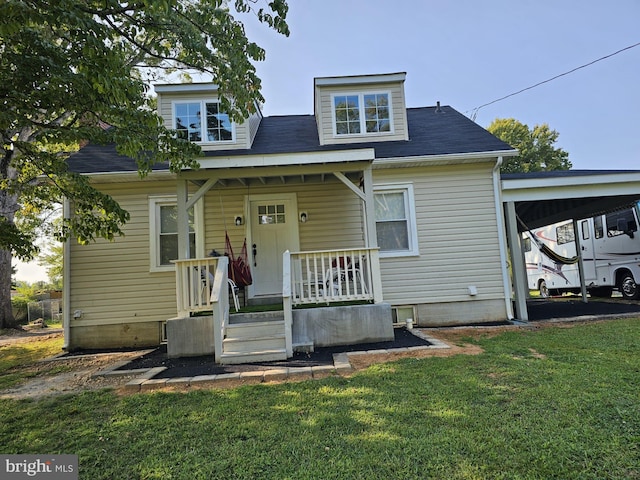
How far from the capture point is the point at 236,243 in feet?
23.6

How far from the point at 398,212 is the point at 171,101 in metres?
5.50

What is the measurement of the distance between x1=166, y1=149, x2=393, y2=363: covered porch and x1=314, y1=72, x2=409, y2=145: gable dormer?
1174mm

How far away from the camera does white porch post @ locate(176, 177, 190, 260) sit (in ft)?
18.3

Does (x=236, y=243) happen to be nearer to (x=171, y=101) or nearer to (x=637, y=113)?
(x=171, y=101)

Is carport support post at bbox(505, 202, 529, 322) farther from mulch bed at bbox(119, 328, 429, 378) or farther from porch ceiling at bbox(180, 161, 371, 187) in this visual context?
porch ceiling at bbox(180, 161, 371, 187)

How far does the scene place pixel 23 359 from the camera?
6.02 metres

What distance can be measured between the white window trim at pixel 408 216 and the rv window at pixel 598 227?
263 inches

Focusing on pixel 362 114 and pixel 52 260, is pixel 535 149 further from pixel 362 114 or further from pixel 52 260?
pixel 52 260

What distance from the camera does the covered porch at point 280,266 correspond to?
5.11 metres

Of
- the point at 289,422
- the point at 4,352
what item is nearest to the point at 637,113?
the point at 289,422

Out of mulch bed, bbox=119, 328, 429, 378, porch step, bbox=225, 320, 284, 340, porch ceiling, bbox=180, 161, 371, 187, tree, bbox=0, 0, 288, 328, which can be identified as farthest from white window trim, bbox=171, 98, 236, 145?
mulch bed, bbox=119, 328, 429, 378

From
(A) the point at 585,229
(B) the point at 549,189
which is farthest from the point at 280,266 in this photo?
(A) the point at 585,229

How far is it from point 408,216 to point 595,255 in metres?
6.99

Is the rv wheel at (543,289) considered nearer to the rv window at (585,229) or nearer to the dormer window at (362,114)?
the rv window at (585,229)
